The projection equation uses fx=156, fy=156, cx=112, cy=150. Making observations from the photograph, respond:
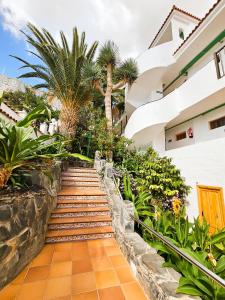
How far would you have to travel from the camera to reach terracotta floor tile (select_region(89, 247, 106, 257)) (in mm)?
3154

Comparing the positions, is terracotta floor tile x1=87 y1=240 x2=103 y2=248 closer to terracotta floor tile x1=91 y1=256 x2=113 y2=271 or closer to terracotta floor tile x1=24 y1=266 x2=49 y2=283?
terracotta floor tile x1=91 y1=256 x2=113 y2=271

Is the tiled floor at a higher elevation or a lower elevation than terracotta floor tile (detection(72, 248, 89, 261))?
lower

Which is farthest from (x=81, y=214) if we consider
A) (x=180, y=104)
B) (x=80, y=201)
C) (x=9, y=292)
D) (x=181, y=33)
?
(x=181, y=33)

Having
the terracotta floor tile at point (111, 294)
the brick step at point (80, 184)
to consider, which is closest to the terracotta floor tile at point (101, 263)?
the terracotta floor tile at point (111, 294)

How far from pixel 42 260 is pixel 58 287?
2.67 ft

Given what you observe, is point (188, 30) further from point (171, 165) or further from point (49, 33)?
point (171, 165)

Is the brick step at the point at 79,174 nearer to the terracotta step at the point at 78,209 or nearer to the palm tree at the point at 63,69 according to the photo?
the terracotta step at the point at 78,209

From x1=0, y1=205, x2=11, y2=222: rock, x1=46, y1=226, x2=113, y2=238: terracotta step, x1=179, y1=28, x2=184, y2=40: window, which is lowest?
x1=46, y1=226, x2=113, y2=238: terracotta step

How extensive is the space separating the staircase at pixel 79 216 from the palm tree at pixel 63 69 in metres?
3.86

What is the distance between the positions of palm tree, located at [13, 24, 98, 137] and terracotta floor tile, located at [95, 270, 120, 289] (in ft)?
20.9

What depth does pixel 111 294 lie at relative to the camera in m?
2.19

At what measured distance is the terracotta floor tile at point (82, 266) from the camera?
2.68m

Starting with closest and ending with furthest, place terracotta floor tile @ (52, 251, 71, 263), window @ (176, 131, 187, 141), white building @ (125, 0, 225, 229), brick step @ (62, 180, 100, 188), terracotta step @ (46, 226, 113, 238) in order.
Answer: terracotta floor tile @ (52, 251, 71, 263)
terracotta step @ (46, 226, 113, 238)
white building @ (125, 0, 225, 229)
brick step @ (62, 180, 100, 188)
window @ (176, 131, 187, 141)

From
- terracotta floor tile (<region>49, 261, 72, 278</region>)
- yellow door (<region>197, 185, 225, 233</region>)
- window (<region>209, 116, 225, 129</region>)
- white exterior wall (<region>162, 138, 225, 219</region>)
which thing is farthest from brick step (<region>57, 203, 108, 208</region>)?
window (<region>209, 116, 225, 129</region>)
